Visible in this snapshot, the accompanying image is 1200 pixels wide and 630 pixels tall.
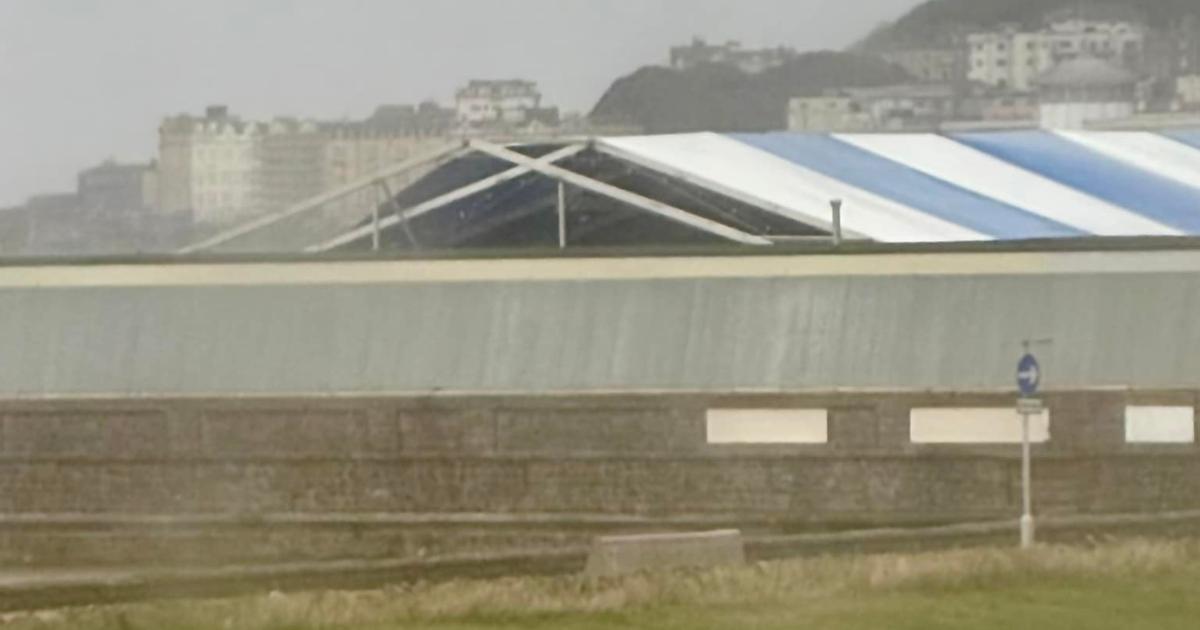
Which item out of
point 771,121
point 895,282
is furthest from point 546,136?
point 771,121

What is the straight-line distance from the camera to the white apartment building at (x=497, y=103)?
39125mm

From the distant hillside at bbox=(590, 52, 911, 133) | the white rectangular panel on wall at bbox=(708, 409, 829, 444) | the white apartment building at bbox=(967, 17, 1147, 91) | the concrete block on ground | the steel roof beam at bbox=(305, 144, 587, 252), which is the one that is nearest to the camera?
the concrete block on ground

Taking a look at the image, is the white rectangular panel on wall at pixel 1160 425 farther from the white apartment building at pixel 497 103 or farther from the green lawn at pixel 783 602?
the white apartment building at pixel 497 103

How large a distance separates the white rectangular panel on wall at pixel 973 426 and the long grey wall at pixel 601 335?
0.26m

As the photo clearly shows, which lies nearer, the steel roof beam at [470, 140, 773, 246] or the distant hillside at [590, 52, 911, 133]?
the steel roof beam at [470, 140, 773, 246]

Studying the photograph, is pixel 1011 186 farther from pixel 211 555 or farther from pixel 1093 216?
pixel 211 555

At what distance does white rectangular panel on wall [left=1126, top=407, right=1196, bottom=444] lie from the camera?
27453 millimetres

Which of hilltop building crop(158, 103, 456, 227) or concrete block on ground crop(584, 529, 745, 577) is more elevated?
hilltop building crop(158, 103, 456, 227)

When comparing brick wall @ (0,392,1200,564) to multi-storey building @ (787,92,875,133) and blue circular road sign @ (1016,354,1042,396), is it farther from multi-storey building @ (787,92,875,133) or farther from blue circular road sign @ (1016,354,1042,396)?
multi-storey building @ (787,92,875,133)

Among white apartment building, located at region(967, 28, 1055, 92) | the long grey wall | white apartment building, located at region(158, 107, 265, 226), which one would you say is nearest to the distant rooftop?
white apartment building, located at region(967, 28, 1055, 92)

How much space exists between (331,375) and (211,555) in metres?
2.20

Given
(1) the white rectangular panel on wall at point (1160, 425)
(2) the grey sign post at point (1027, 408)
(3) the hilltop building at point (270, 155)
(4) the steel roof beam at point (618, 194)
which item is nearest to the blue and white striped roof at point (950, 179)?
(4) the steel roof beam at point (618, 194)

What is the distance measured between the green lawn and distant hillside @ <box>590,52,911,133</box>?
2780 cm

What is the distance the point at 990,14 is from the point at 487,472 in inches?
1726
